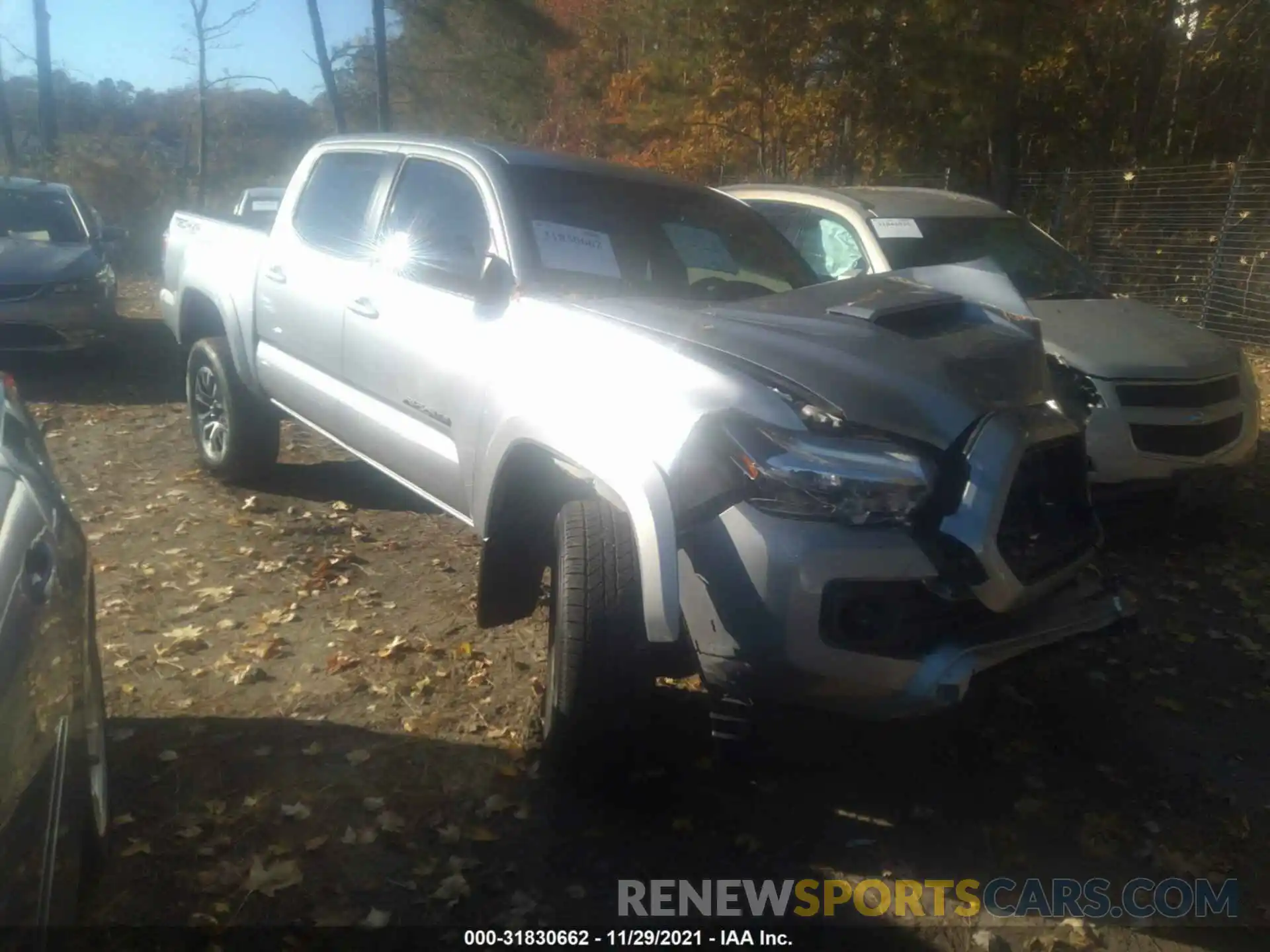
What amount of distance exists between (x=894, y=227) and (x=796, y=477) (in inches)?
166

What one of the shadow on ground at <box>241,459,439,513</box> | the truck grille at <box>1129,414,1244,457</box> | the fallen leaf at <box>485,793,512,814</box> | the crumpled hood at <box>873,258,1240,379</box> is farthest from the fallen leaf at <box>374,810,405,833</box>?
the truck grille at <box>1129,414,1244,457</box>

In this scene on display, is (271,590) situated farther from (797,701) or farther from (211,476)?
(797,701)

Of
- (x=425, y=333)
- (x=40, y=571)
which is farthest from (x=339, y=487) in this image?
(x=40, y=571)

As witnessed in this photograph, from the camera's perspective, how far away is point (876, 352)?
3.18 meters

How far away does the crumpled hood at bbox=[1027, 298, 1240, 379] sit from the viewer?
568cm

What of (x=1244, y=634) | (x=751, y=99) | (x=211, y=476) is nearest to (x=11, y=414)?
(x=211, y=476)

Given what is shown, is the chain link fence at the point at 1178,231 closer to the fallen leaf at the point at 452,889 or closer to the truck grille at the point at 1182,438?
the truck grille at the point at 1182,438

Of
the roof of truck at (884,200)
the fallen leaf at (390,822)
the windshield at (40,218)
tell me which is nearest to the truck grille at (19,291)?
the windshield at (40,218)

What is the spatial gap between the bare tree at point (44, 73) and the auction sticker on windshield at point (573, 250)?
23596mm

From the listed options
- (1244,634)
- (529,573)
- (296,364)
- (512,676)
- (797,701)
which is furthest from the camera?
(296,364)

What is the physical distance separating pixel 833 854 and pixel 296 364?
3451mm

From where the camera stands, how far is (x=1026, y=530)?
3.09 meters

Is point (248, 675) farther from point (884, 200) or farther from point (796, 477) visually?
point (884, 200)

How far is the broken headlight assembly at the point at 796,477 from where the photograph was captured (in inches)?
110
